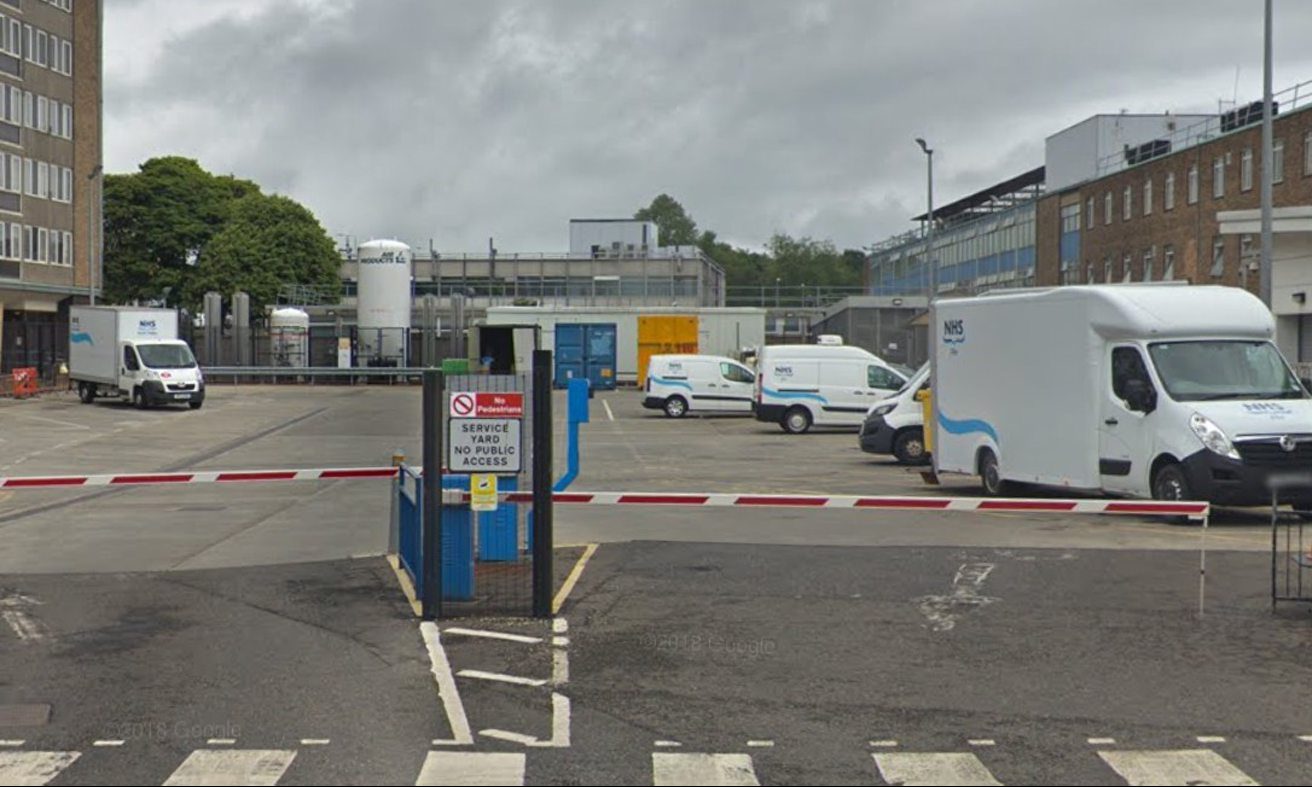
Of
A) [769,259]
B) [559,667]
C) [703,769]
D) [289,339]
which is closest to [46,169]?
[289,339]

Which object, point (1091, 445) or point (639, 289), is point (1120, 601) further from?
point (639, 289)

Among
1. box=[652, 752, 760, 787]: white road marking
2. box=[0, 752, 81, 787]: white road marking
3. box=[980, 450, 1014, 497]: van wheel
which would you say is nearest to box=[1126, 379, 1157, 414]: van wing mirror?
box=[980, 450, 1014, 497]: van wheel

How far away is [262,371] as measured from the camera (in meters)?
64.9

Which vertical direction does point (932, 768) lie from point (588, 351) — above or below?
below

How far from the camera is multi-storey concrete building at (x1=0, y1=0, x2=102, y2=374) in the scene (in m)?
59.5

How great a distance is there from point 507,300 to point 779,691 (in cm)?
9161

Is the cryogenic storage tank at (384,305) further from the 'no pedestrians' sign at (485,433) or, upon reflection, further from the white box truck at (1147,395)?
the 'no pedestrians' sign at (485,433)

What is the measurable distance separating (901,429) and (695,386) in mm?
17307

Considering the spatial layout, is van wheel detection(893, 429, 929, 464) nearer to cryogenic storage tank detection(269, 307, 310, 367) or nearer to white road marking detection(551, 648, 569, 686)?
white road marking detection(551, 648, 569, 686)

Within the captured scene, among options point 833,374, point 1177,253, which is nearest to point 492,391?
point 833,374

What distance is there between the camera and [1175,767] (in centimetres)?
701

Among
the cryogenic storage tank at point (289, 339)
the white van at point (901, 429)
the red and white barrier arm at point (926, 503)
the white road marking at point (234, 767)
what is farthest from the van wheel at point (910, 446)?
the cryogenic storage tank at point (289, 339)

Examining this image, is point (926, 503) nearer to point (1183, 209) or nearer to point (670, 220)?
point (1183, 209)

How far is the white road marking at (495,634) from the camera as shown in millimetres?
10156
